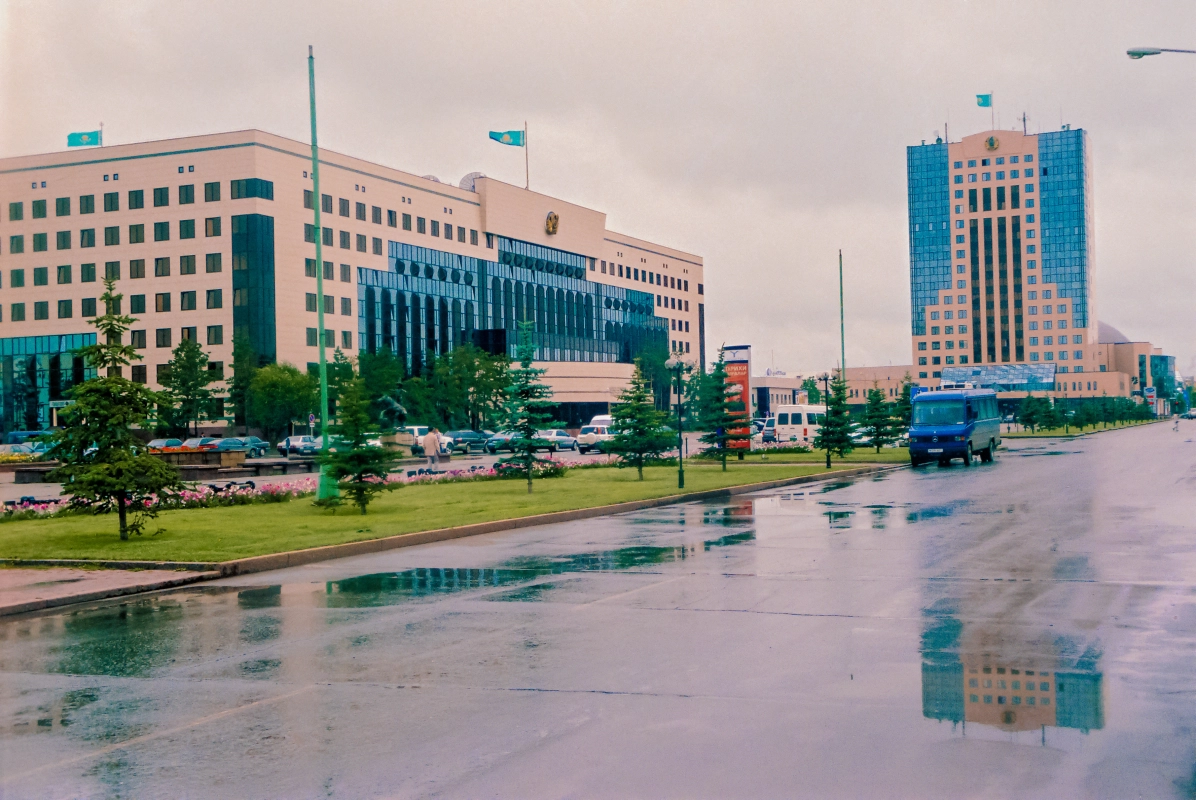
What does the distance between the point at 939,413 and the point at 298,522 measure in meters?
29.7

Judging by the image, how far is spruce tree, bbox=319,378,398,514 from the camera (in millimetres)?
22875

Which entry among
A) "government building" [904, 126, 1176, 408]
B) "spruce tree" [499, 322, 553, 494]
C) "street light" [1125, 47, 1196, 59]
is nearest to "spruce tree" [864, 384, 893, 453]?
"spruce tree" [499, 322, 553, 494]

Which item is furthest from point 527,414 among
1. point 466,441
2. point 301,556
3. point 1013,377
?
point 1013,377

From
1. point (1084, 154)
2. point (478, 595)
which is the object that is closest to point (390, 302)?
point (478, 595)

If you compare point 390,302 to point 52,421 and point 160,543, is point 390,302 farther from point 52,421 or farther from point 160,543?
point 160,543

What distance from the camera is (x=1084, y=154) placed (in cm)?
19250

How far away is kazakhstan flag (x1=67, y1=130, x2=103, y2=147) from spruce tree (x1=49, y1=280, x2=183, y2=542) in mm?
81336

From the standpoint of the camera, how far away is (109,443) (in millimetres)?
18172

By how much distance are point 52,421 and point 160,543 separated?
77.3 meters

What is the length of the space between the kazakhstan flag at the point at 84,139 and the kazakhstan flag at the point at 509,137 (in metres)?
33.1

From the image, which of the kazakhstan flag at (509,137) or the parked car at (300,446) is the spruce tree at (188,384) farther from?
the kazakhstan flag at (509,137)

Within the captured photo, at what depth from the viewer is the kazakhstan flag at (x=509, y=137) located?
96250mm

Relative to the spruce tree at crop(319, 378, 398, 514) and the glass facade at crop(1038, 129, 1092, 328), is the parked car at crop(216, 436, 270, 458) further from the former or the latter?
the glass facade at crop(1038, 129, 1092, 328)

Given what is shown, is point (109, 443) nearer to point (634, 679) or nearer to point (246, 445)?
point (634, 679)
